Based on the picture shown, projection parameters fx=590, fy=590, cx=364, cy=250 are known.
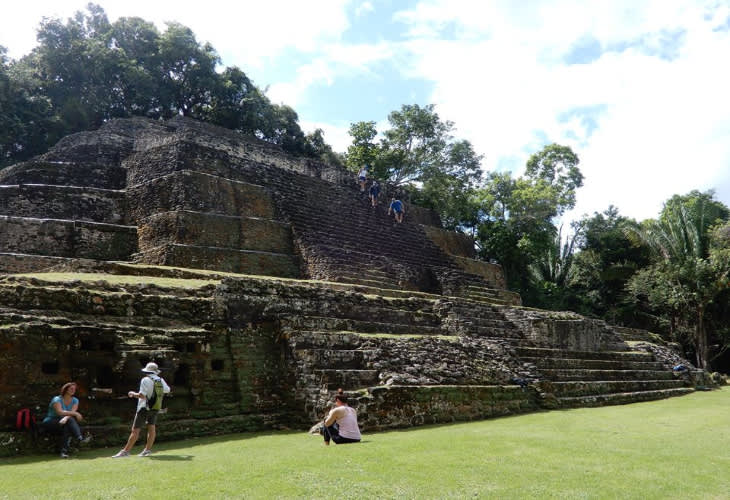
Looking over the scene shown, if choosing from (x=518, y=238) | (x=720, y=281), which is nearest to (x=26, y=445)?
(x=720, y=281)

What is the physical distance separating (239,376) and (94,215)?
7810 millimetres

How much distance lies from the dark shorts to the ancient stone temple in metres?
0.72

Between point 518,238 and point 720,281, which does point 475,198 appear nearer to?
point 518,238

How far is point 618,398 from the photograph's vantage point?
39.2ft

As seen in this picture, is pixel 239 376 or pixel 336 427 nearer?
pixel 336 427

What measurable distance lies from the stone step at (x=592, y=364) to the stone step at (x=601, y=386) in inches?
22.5

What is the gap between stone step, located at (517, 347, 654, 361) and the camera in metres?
12.2

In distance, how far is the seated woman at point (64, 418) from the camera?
6.14 m

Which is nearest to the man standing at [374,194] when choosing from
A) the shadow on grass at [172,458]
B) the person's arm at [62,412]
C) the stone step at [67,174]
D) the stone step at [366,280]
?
the stone step at [366,280]

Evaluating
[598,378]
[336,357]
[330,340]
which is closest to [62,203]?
[330,340]

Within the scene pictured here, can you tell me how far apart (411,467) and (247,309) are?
428 cm

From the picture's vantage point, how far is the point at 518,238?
26141mm

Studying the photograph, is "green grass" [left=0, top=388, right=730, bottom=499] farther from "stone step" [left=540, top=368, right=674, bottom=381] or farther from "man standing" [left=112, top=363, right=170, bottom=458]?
"stone step" [left=540, top=368, right=674, bottom=381]

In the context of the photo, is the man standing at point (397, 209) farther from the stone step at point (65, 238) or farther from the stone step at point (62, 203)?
the stone step at point (65, 238)
